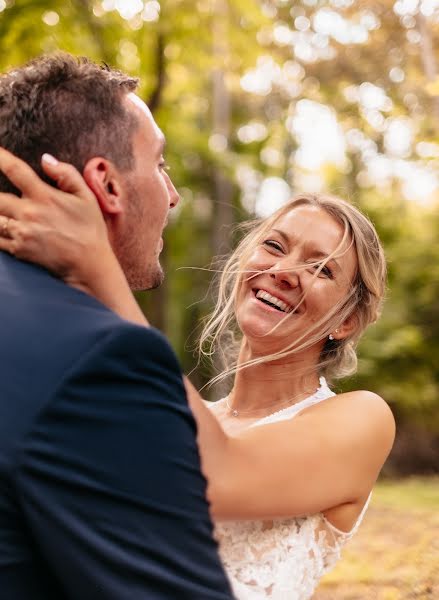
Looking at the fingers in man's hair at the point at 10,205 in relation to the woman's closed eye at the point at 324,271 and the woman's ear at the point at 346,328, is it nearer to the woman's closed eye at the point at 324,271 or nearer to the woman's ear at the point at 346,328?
the woman's closed eye at the point at 324,271

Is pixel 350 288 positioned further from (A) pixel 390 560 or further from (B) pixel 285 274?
(A) pixel 390 560

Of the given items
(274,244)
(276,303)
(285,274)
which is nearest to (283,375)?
(276,303)

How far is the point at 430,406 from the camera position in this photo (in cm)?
1439

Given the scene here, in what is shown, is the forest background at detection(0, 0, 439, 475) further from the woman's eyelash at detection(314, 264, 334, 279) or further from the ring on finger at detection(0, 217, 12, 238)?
the ring on finger at detection(0, 217, 12, 238)

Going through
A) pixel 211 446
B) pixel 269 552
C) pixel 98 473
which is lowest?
pixel 269 552

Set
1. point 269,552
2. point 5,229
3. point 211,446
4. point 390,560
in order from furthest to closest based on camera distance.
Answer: point 390,560 < point 269,552 < point 211,446 < point 5,229

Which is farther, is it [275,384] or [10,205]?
[275,384]

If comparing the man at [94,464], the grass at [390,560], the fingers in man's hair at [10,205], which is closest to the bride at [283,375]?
the fingers in man's hair at [10,205]

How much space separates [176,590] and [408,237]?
48.5 ft

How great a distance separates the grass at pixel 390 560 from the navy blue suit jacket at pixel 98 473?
121 inches

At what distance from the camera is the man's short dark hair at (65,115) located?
1.67 m

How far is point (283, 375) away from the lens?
2.97 meters

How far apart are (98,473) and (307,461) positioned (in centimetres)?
99

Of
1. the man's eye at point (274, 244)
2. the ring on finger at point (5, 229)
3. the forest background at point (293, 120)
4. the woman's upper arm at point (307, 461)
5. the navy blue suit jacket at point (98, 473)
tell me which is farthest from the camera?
the forest background at point (293, 120)
